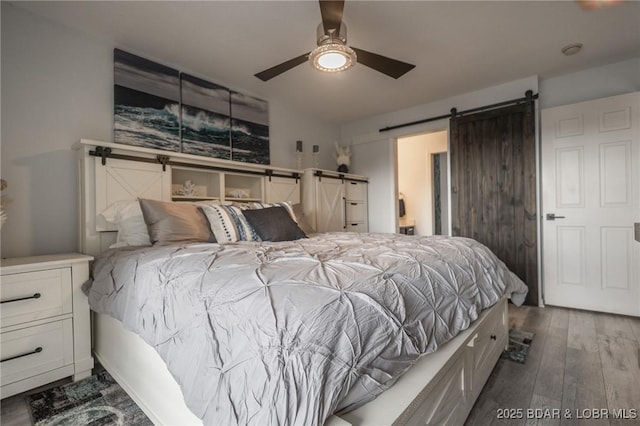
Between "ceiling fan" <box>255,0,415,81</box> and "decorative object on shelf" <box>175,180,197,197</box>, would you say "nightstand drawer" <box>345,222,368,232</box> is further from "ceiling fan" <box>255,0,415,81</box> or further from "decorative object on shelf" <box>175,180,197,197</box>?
"ceiling fan" <box>255,0,415,81</box>

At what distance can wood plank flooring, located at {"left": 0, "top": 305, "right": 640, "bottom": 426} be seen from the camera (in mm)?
1476

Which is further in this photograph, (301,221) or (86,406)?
(301,221)

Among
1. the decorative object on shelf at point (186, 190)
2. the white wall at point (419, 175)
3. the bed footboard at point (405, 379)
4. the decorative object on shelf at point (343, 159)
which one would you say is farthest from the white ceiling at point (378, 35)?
the white wall at point (419, 175)

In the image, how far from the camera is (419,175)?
5.80 metres

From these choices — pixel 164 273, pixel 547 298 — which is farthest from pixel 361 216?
pixel 164 273

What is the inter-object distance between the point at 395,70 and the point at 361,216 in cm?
261

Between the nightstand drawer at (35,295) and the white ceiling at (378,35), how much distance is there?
1824 mm

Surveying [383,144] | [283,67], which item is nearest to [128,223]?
[283,67]

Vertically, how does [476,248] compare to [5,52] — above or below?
below

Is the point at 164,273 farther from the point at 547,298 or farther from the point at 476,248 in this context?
the point at 547,298

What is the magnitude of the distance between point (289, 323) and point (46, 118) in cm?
250

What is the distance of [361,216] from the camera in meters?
4.53

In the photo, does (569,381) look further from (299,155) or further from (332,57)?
(299,155)

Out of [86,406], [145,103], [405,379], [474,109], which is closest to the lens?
[405,379]
